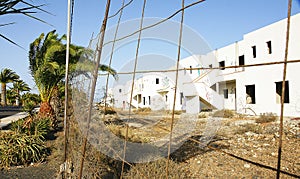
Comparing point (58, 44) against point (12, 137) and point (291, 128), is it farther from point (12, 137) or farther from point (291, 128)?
point (291, 128)

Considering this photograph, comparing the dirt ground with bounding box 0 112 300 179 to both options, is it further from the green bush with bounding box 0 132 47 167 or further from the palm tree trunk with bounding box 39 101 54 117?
the palm tree trunk with bounding box 39 101 54 117

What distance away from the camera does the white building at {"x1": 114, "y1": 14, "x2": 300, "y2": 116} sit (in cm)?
1112

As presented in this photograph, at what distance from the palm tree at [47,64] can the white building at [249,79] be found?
84.6 inches

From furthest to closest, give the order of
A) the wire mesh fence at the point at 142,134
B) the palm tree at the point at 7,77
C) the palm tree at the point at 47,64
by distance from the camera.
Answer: the palm tree at the point at 7,77, the palm tree at the point at 47,64, the wire mesh fence at the point at 142,134

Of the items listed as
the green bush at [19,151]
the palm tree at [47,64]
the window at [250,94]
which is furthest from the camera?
the window at [250,94]

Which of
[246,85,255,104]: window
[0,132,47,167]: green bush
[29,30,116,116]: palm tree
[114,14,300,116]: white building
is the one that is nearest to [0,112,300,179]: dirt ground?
[0,132,47,167]: green bush

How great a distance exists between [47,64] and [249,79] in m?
9.91

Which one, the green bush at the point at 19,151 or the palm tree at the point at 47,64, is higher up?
the palm tree at the point at 47,64

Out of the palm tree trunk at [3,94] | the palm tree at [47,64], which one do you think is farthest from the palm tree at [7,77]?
the palm tree at [47,64]

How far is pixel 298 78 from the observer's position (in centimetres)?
1078

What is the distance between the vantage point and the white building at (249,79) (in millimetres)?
11125

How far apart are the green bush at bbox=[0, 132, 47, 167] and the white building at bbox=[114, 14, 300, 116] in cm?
480

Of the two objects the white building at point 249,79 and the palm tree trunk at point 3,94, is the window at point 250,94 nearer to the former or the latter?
the white building at point 249,79

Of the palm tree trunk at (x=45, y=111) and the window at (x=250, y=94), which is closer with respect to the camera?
the palm tree trunk at (x=45, y=111)
